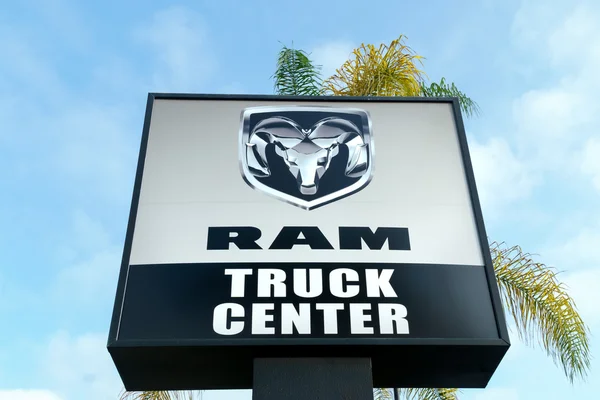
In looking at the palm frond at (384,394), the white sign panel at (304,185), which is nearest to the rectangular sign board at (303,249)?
the white sign panel at (304,185)

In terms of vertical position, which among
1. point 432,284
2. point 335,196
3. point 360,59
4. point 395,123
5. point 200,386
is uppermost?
point 360,59

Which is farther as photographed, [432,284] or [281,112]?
[281,112]

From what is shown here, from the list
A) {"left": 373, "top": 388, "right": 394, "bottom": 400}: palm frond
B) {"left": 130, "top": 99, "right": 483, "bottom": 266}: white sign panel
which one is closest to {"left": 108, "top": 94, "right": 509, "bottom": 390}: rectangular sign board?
{"left": 130, "top": 99, "right": 483, "bottom": 266}: white sign panel

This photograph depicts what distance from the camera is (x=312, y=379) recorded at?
17.7 ft

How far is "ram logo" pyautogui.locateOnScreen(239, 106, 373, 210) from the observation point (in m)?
6.39

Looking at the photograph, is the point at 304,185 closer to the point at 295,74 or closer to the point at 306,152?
the point at 306,152

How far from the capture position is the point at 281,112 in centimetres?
703

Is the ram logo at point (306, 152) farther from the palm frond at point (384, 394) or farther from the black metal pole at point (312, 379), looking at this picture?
the palm frond at point (384, 394)

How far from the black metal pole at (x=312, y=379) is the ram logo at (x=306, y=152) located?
1.42 m

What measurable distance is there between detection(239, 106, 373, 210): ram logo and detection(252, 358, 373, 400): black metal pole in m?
1.42

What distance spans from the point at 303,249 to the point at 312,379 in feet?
3.59

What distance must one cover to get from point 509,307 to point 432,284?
4201 millimetres

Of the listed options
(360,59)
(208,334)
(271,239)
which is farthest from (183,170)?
(360,59)

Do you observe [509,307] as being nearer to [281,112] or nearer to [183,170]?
[281,112]
